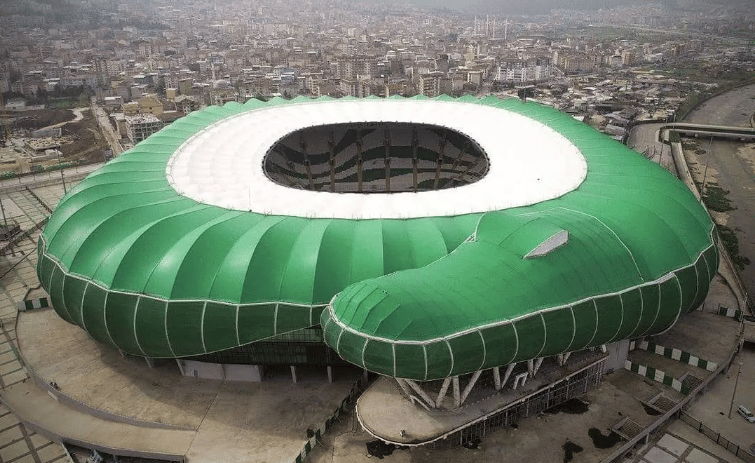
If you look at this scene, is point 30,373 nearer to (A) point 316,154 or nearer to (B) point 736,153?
(A) point 316,154

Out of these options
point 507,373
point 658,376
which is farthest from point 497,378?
point 658,376


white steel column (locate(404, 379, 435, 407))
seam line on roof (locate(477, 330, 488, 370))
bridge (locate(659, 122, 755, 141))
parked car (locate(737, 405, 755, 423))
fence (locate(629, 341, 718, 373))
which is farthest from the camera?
bridge (locate(659, 122, 755, 141))

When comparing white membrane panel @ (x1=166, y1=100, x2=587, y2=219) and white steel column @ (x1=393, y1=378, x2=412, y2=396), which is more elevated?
white membrane panel @ (x1=166, y1=100, x2=587, y2=219)

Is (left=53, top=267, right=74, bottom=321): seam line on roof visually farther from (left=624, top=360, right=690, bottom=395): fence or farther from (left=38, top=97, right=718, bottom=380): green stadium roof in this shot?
(left=624, top=360, right=690, bottom=395): fence

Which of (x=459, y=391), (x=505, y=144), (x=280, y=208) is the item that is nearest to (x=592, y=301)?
(x=459, y=391)

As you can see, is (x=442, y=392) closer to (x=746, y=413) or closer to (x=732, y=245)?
(x=746, y=413)

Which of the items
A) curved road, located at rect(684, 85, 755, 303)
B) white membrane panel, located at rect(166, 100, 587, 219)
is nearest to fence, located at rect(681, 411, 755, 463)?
white membrane panel, located at rect(166, 100, 587, 219)

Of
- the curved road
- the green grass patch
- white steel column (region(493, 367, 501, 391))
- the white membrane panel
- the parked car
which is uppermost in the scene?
the white membrane panel
